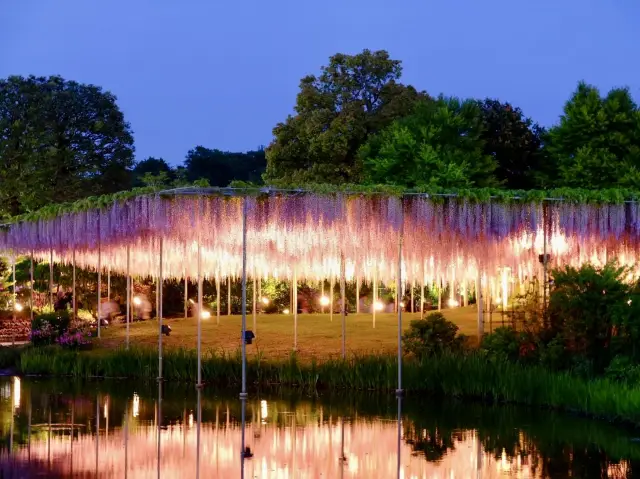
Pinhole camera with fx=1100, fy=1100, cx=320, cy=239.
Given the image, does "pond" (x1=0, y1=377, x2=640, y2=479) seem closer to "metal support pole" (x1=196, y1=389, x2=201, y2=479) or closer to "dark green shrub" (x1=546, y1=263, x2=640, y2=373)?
"metal support pole" (x1=196, y1=389, x2=201, y2=479)

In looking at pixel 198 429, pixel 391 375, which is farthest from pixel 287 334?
pixel 198 429

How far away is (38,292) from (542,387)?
16665 mm

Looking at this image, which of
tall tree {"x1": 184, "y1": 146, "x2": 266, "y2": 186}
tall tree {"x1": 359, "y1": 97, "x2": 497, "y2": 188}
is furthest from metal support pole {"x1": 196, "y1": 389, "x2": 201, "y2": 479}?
tall tree {"x1": 184, "y1": 146, "x2": 266, "y2": 186}

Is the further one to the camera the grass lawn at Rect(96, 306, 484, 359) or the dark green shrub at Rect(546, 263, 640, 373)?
the grass lawn at Rect(96, 306, 484, 359)

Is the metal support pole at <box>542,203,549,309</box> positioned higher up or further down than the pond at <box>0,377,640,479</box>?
higher up

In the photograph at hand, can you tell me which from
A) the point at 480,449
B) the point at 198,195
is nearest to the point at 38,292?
the point at 198,195

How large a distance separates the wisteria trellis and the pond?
96.7 inches

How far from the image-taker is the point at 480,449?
8.81 meters

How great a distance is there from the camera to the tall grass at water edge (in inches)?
443

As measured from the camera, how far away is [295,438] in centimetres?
940

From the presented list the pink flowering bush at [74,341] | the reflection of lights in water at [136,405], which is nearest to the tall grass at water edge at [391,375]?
the pink flowering bush at [74,341]

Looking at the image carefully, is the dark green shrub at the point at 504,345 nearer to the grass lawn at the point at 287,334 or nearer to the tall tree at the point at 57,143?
the grass lawn at the point at 287,334

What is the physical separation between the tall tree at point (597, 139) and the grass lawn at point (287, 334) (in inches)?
187

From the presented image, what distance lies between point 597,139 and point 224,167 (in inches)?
1018
